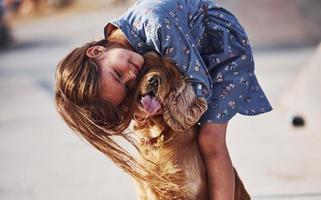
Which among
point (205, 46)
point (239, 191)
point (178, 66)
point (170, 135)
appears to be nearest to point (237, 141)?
point (239, 191)

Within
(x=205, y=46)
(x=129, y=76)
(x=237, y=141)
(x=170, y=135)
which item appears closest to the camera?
(x=129, y=76)

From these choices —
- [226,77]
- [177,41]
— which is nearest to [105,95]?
[177,41]

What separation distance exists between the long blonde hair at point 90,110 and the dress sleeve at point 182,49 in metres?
0.21

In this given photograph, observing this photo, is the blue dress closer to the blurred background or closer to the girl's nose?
the girl's nose

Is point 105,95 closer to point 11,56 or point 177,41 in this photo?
point 177,41

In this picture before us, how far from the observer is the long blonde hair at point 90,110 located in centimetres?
265

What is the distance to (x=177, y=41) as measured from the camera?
266cm

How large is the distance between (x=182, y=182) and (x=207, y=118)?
0.26 m

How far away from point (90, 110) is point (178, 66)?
0.35 metres

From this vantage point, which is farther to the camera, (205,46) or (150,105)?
(205,46)

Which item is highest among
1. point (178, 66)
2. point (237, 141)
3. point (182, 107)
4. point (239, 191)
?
point (178, 66)

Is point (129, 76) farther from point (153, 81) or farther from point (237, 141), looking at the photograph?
point (237, 141)

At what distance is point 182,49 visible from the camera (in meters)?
2.68

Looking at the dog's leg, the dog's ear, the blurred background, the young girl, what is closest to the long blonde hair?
the young girl
